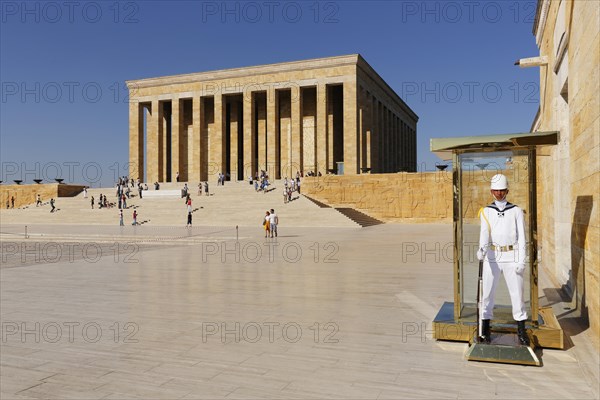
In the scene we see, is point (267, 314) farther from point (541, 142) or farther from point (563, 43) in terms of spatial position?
point (563, 43)

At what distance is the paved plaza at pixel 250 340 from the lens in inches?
153

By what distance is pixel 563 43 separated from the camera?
7137 millimetres

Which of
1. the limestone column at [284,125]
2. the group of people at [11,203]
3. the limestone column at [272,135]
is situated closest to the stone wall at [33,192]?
the group of people at [11,203]

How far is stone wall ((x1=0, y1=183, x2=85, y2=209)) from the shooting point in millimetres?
46463

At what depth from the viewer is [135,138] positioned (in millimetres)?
52281

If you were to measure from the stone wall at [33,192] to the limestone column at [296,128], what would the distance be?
22.2 m

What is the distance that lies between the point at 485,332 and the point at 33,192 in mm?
52139

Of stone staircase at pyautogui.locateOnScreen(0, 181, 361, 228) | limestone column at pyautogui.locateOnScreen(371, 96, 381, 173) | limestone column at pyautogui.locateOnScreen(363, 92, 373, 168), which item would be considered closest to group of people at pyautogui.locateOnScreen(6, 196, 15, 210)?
stone staircase at pyautogui.locateOnScreen(0, 181, 361, 228)

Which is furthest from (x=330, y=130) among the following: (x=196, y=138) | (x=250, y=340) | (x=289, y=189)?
(x=250, y=340)

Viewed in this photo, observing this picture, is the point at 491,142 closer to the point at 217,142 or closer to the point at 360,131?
the point at 360,131

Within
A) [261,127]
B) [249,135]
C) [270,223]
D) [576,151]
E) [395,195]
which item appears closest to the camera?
[576,151]

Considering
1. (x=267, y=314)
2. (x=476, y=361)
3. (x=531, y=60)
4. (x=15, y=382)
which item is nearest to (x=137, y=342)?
(x=15, y=382)

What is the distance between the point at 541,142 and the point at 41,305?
7102mm

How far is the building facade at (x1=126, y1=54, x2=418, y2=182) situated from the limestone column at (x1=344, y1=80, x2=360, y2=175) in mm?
92
